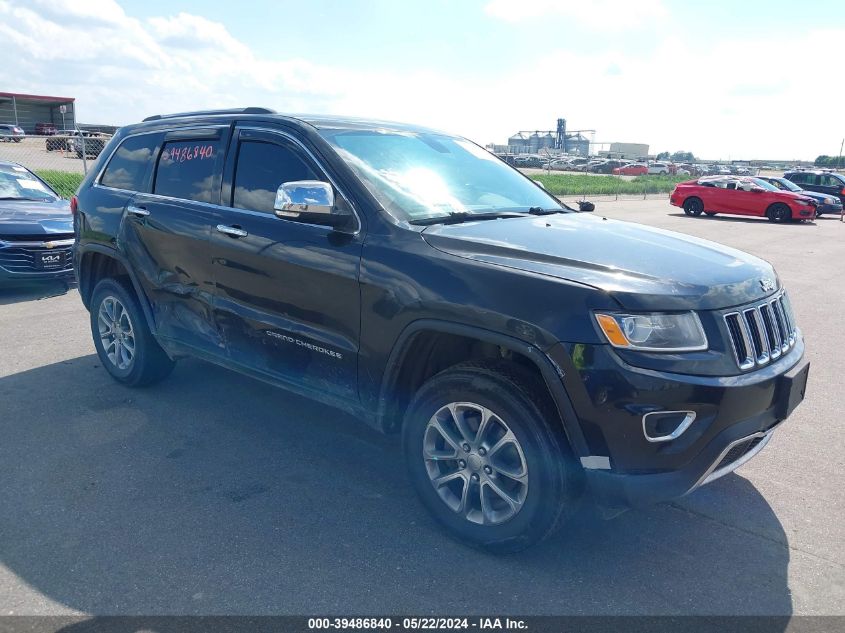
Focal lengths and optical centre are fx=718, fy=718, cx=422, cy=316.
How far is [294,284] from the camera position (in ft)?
12.7

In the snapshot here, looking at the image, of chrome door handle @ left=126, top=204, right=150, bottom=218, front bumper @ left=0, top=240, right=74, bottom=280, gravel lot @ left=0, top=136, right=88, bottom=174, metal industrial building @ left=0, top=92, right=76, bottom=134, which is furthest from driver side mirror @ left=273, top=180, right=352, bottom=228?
metal industrial building @ left=0, top=92, right=76, bottom=134

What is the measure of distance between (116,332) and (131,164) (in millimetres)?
1250

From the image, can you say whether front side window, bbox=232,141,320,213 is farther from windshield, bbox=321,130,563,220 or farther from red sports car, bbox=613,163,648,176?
red sports car, bbox=613,163,648,176

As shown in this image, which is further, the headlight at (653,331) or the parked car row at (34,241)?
the parked car row at (34,241)

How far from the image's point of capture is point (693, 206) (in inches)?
969

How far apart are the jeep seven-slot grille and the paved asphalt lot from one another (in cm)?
95

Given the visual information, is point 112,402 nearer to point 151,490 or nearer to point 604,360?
point 151,490

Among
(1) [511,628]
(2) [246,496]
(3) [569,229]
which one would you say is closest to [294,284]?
(2) [246,496]

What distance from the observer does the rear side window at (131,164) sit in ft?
16.8

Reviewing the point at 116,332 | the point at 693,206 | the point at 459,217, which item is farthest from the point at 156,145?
the point at 693,206

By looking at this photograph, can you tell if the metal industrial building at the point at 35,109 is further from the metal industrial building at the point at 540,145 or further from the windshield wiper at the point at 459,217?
the windshield wiper at the point at 459,217

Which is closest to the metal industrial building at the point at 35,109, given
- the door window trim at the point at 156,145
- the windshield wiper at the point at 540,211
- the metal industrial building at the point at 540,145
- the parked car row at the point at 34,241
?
the metal industrial building at the point at 540,145

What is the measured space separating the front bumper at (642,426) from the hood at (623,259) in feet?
0.99

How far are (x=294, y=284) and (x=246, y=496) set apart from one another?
1147mm
